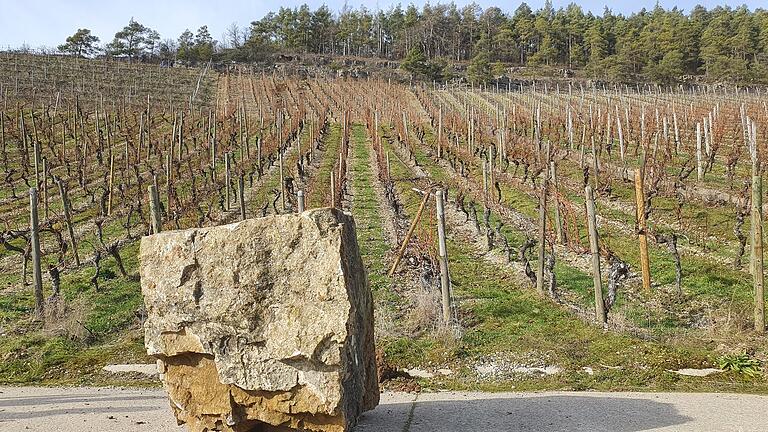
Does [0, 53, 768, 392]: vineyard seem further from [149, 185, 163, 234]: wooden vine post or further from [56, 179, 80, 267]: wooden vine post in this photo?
[56, 179, 80, 267]: wooden vine post

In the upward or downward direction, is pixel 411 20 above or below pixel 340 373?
above

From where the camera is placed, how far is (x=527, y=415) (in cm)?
572

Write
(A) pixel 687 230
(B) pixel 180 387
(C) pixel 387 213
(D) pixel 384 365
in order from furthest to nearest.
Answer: (C) pixel 387 213, (A) pixel 687 230, (D) pixel 384 365, (B) pixel 180 387

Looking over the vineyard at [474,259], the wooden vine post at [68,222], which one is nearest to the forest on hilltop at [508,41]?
the vineyard at [474,259]

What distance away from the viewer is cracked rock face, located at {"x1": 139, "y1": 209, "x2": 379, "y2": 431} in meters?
4.73

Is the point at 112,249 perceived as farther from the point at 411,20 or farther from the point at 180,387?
the point at 411,20

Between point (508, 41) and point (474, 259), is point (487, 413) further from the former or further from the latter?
point (508, 41)

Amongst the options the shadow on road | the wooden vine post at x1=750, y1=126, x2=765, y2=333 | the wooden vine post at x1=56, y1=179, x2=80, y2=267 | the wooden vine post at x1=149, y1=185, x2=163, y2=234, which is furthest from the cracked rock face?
the wooden vine post at x1=56, y1=179, x2=80, y2=267

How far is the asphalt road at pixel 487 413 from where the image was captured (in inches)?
214

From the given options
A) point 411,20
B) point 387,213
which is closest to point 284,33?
point 411,20

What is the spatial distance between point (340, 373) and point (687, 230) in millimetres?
11191

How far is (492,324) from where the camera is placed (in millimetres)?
8773

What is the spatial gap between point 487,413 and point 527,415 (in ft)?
1.13

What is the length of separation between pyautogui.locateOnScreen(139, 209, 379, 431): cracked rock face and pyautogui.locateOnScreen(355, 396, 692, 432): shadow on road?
79 centimetres
